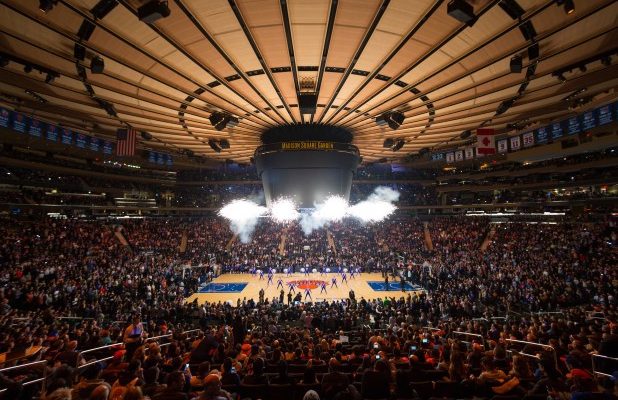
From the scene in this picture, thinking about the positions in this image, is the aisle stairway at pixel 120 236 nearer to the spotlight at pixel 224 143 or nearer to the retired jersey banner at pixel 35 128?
A: the retired jersey banner at pixel 35 128

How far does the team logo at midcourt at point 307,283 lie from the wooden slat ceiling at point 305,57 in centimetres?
2048

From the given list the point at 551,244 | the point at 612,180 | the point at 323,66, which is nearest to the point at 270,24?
the point at 323,66

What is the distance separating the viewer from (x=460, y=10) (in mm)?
5262

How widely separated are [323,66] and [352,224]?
4032 cm

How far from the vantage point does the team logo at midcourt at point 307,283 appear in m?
29.6

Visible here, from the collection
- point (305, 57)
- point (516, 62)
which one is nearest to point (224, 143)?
point (305, 57)

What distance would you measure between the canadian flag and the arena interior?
12 cm

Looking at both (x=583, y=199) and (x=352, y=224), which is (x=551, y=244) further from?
(x=352, y=224)

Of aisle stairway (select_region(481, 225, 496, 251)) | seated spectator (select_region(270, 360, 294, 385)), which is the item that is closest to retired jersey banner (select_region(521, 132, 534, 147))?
aisle stairway (select_region(481, 225, 496, 251))

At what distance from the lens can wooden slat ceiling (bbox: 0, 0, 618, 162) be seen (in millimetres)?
5848

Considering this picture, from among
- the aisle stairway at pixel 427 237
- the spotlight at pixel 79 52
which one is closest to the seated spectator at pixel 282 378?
the spotlight at pixel 79 52

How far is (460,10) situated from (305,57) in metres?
3.39

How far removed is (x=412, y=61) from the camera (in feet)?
24.8

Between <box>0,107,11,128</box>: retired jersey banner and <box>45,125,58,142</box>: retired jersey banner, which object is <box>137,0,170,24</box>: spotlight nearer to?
<box>0,107,11,128</box>: retired jersey banner
